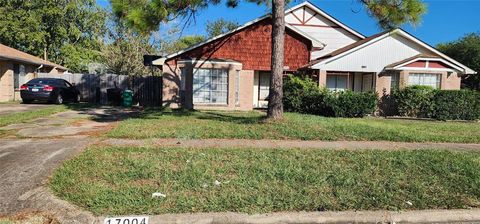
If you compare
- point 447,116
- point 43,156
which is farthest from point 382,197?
point 447,116

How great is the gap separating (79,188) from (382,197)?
4023 mm

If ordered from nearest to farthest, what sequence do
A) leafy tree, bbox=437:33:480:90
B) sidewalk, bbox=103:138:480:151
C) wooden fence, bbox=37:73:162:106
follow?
sidewalk, bbox=103:138:480:151 → wooden fence, bbox=37:73:162:106 → leafy tree, bbox=437:33:480:90

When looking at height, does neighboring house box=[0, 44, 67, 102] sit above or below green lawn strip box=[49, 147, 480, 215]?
above

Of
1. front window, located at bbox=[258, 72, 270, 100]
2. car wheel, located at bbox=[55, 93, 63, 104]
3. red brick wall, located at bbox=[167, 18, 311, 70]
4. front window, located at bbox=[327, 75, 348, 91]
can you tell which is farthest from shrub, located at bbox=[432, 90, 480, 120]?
car wheel, located at bbox=[55, 93, 63, 104]

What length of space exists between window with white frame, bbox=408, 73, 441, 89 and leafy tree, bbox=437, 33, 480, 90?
21180 mm

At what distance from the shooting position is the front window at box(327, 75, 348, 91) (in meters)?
19.9

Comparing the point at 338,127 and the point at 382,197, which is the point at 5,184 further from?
the point at 338,127

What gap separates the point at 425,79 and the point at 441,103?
2112mm

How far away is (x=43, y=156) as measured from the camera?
22.8 feet

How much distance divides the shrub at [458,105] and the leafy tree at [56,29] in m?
34.0

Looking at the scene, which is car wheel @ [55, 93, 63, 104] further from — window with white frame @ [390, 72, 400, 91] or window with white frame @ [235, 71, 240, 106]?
window with white frame @ [390, 72, 400, 91]

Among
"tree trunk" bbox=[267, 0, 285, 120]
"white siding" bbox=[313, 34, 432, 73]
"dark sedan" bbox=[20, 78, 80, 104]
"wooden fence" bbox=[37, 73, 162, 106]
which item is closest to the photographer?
"tree trunk" bbox=[267, 0, 285, 120]

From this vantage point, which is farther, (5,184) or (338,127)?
(338,127)

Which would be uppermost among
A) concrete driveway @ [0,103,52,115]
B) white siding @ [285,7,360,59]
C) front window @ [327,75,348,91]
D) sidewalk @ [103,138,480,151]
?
white siding @ [285,7,360,59]
